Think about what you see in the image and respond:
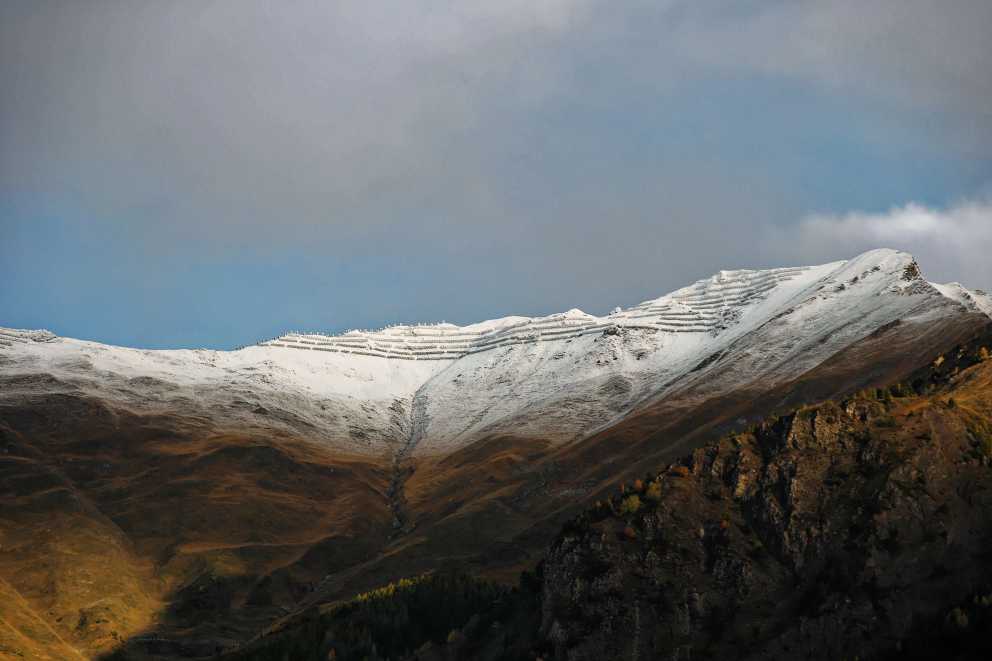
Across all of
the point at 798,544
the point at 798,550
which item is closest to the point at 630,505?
the point at 798,544

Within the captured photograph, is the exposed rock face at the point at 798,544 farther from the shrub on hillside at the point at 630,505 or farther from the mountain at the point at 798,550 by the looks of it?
the shrub on hillside at the point at 630,505

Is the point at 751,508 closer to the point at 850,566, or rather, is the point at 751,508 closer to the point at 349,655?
the point at 850,566

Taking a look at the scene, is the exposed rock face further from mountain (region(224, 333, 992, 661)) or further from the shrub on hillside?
the shrub on hillside

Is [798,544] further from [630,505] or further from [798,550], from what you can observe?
[630,505]

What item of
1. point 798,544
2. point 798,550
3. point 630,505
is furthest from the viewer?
point 630,505

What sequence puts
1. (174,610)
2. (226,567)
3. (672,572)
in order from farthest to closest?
(226,567) → (174,610) → (672,572)

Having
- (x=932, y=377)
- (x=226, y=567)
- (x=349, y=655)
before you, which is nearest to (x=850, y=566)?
(x=932, y=377)

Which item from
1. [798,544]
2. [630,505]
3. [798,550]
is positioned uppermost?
[630,505]

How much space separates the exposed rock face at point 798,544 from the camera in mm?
73562

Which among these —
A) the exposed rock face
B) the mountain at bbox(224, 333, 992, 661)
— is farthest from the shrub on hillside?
the exposed rock face

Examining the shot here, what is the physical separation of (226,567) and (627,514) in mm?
109234

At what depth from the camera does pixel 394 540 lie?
195m

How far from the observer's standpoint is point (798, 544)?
79875mm

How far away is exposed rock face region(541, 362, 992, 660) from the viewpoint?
2896 inches
